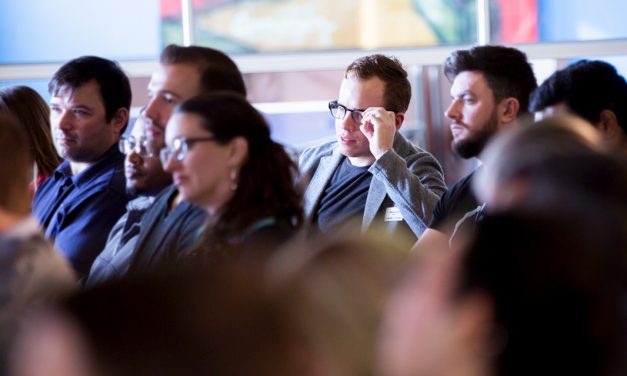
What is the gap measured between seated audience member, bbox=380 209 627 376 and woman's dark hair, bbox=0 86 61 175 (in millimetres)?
3232

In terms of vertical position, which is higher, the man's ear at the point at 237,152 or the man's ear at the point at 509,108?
→ the man's ear at the point at 237,152

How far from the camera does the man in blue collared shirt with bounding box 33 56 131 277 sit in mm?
3355

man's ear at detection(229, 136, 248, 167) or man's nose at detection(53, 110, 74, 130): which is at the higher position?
man's ear at detection(229, 136, 248, 167)

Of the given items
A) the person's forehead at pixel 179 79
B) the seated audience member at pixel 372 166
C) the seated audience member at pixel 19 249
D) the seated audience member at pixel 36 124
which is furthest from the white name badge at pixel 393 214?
the seated audience member at pixel 19 249

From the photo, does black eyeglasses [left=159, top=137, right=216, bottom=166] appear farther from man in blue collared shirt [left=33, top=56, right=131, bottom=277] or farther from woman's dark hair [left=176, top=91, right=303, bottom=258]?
man in blue collared shirt [left=33, top=56, right=131, bottom=277]

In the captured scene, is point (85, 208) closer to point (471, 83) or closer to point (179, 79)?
point (179, 79)

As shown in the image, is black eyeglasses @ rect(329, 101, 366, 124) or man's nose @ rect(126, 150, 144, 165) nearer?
man's nose @ rect(126, 150, 144, 165)

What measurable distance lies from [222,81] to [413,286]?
6.26 feet

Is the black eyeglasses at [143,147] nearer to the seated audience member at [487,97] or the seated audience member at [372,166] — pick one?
the seated audience member at [372,166]

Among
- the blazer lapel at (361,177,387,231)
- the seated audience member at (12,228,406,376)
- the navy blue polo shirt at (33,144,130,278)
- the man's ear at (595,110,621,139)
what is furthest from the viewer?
the blazer lapel at (361,177,387,231)

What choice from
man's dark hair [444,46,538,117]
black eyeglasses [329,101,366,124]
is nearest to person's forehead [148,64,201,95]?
black eyeglasses [329,101,366,124]

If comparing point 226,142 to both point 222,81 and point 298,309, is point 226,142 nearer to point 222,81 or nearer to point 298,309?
point 222,81

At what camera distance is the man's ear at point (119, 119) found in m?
3.64

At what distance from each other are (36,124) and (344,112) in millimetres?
1210
